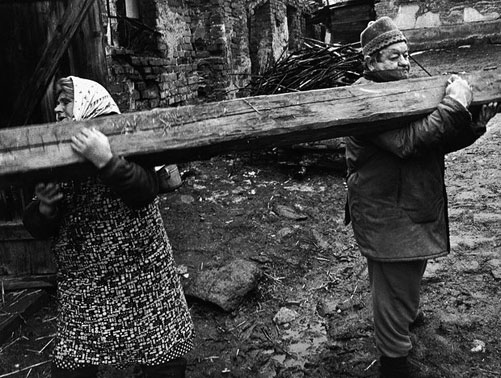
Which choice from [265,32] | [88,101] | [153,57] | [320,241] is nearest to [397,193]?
[88,101]

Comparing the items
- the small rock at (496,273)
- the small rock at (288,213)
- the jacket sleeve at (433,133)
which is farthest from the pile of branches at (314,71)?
the jacket sleeve at (433,133)

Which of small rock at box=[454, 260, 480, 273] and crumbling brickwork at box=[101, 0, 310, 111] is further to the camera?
crumbling brickwork at box=[101, 0, 310, 111]

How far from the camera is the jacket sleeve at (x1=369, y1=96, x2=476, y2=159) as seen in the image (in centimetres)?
198

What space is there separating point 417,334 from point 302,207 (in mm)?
2361

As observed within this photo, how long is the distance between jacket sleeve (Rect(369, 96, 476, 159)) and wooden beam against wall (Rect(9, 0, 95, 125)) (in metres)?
2.57

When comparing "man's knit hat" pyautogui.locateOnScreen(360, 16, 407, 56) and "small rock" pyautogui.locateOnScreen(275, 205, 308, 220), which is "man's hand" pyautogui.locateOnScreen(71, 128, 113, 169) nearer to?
"man's knit hat" pyautogui.locateOnScreen(360, 16, 407, 56)

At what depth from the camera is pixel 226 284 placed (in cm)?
351

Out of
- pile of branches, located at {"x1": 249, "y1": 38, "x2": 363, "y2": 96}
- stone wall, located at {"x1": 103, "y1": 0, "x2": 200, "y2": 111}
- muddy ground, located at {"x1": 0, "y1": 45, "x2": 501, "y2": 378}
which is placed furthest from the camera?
pile of branches, located at {"x1": 249, "y1": 38, "x2": 363, "y2": 96}

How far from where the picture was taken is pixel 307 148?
233 inches

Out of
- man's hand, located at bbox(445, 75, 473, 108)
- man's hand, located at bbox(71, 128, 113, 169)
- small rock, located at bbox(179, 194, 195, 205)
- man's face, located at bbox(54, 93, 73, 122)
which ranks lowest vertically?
small rock, located at bbox(179, 194, 195, 205)

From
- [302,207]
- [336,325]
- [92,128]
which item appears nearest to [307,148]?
[302,207]

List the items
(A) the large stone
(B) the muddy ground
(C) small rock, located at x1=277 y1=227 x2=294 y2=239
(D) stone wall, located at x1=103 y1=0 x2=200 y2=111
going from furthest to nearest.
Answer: (D) stone wall, located at x1=103 y1=0 x2=200 y2=111, (C) small rock, located at x1=277 y1=227 x2=294 y2=239, (A) the large stone, (B) the muddy ground

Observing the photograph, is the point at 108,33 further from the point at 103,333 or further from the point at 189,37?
the point at 103,333

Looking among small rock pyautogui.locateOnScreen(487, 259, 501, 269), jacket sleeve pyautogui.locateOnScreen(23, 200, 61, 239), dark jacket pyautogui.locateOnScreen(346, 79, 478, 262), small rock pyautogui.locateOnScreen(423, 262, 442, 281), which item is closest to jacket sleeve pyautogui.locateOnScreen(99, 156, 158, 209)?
jacket sleeve pyautogui.locateOnScreen(23, 200, 61, 239)
